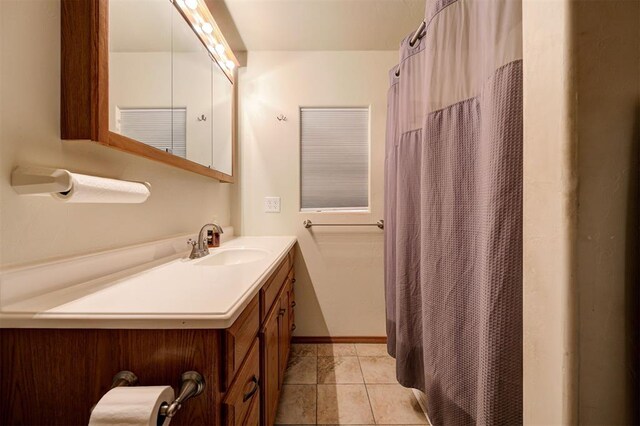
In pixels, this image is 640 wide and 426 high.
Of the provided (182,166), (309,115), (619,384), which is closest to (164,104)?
(182,166)

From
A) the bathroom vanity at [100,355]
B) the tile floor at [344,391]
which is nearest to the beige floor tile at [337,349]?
the tile floor at [344,391]

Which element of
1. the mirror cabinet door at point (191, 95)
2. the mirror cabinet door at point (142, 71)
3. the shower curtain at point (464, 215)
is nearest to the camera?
the shower curtain at point (464, 215)

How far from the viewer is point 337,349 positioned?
1.80m

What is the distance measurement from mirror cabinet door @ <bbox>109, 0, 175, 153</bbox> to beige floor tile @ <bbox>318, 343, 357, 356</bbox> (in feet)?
5.44

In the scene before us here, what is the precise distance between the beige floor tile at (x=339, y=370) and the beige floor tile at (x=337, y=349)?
47mm

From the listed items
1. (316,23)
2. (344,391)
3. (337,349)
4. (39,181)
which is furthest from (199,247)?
(316,23)

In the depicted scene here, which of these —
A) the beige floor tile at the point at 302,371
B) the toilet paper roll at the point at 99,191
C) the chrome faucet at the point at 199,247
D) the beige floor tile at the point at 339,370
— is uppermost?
the toilet paper roll at the point at 99,191

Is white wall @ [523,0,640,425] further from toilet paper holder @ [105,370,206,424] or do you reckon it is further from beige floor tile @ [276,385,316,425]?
beige floor tile @ [276,385,316,425]

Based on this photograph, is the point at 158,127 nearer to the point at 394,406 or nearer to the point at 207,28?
the point at 207,28

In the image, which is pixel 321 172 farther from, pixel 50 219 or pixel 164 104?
pixel 50 219

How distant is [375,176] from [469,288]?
1.27 meters

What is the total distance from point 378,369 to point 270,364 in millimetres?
981

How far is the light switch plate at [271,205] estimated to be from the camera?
1894 millimetres

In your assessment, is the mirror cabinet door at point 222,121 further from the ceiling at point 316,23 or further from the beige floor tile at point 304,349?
the beige floor tile at point 304,349
